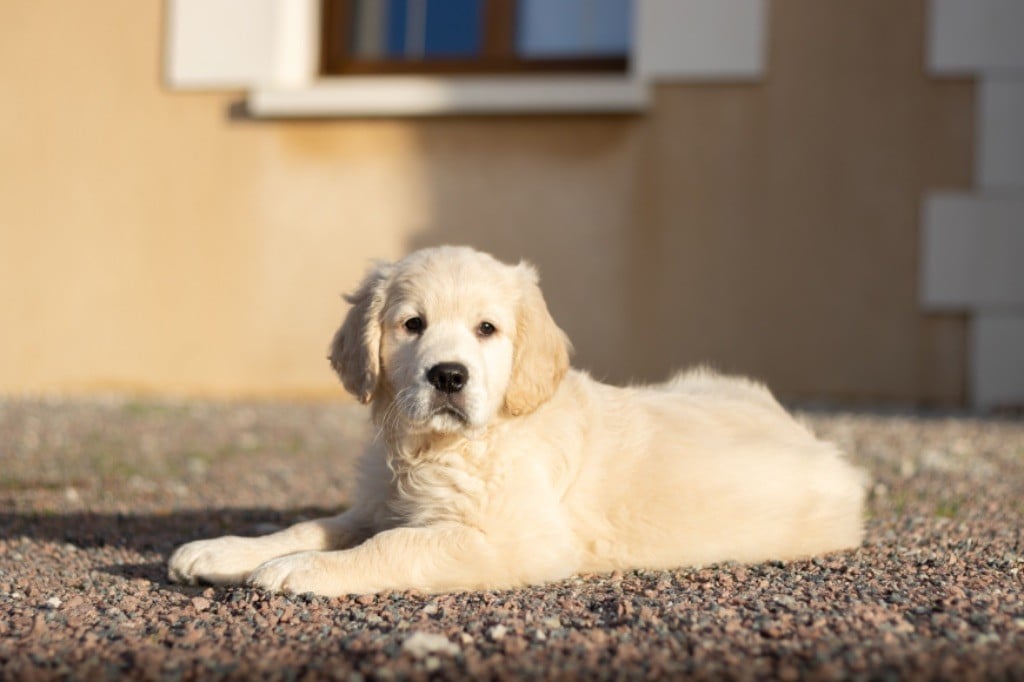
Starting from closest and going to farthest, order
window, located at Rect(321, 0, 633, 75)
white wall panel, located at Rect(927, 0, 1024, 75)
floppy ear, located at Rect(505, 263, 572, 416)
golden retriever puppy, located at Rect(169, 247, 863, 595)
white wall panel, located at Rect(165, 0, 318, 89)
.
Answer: golden retriever puppy, located at Rect(169, 247, 863, 595) < floppy ear, located at Rect(505, 263, 572, 416) < white wall panel, located at Rect(927, 0, 1024, 75) < white wall panel, located at Rect(165, 0, 318, 89) < window, located at Rect(321, 0, 633, 75)

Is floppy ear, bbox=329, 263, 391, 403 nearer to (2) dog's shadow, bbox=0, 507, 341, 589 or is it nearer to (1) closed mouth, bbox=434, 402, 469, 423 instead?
(1) closed mouth, bbox=434, 402, 469, 423

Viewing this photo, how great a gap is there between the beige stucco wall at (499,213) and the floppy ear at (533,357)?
5.75 meters

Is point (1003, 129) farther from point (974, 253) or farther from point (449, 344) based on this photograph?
point (449, 344)

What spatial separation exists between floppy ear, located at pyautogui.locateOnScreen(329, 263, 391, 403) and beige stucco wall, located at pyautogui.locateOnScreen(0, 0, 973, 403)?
5.79 meters

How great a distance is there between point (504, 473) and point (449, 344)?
43 centimetres

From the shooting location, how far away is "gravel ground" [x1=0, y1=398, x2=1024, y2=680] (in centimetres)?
268

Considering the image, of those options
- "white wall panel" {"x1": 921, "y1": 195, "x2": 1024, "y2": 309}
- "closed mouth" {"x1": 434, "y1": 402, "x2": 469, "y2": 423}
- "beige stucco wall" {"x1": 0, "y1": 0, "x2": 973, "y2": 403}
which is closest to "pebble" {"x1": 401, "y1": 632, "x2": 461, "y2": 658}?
"closed mouth" {"x1": 434, "y1": 402, "x2": 469, "y2": 423}

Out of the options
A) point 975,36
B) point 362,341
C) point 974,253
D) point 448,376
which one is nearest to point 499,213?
point 974,253

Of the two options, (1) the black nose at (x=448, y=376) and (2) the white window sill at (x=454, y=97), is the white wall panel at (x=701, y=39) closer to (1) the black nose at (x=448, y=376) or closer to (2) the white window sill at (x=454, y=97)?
(2) the white window sill at (x=454, y=97)

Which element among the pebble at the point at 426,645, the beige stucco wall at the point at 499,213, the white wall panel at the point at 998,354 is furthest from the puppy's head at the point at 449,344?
the white wall panel at the point at 998,354

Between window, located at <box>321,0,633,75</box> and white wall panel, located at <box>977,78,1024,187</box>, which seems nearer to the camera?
white wall panel, located at <box>977,78,1024,187</box>

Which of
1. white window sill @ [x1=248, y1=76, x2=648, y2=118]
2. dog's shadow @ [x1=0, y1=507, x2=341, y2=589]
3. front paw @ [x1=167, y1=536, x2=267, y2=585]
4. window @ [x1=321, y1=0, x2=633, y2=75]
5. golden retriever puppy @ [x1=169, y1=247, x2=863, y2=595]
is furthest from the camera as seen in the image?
window @ [x1=321, y1=0, x2=633, y2=75]

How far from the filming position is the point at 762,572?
12.3 feet

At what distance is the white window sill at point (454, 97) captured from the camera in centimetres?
963
